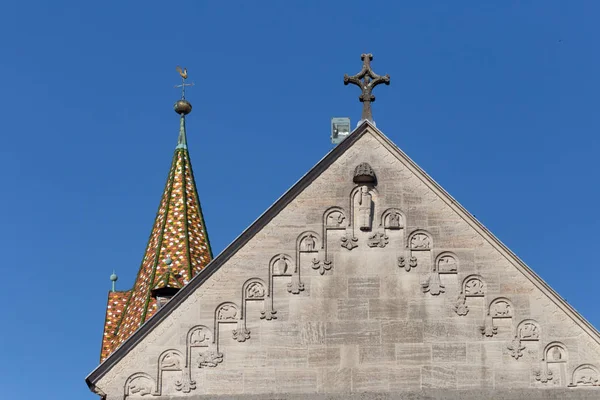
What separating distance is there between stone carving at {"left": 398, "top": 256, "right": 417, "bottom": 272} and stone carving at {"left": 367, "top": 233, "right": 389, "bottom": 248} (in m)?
0.31

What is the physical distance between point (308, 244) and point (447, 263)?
1.88 m

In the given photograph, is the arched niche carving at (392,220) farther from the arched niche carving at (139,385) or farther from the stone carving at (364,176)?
the arched niche carving at (139,385)

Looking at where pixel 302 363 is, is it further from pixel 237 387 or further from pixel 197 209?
pixel 197 209

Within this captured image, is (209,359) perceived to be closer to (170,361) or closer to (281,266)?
(170,361)

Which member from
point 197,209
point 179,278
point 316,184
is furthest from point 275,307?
point 197,209

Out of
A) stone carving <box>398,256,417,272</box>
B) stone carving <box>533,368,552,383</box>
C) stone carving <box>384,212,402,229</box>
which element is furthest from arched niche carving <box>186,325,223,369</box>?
stone carving <box>533,368,552,383</box>

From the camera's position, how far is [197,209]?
27.7m

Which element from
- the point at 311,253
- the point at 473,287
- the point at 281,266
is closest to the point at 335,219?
the point at 311,253

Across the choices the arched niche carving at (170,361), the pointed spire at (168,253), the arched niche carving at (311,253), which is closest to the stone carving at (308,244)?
the arched niche carving at (311,253)

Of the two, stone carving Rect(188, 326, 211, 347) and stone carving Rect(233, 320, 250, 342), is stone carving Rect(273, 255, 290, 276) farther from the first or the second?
stone carving Rect(188, 326, 211, 347)

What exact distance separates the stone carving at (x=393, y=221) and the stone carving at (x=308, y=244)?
998 millimetres

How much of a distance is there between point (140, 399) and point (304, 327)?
7.65ft

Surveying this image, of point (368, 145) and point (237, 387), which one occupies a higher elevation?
point (368, 145)

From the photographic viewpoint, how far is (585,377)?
59.1 ft
